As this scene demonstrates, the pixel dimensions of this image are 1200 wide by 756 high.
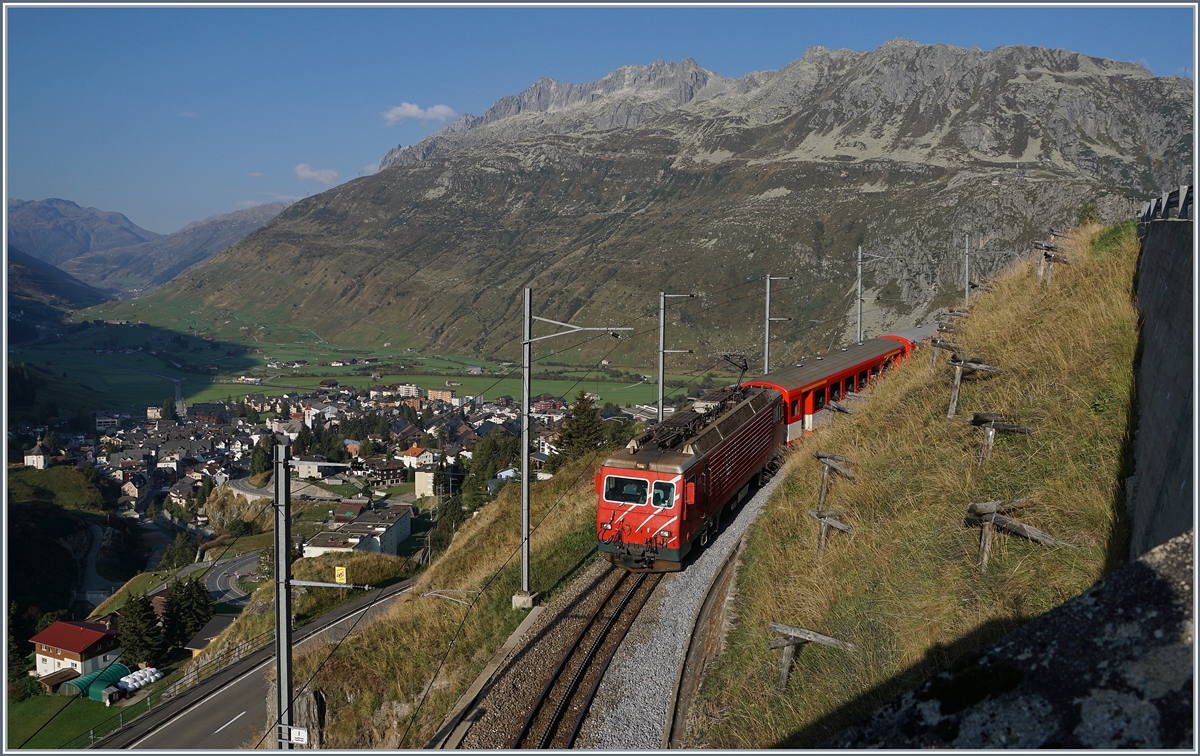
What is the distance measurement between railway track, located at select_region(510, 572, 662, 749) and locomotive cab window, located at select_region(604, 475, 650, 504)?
69.9 inches

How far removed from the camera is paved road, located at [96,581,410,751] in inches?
960

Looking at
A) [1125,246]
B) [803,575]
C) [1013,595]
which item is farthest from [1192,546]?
[1125,246]

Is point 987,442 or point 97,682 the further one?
point 97,682

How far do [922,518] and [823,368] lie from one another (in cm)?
1618

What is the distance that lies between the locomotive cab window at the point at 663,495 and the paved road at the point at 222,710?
11084 millimetres

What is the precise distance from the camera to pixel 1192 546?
10.2 feet

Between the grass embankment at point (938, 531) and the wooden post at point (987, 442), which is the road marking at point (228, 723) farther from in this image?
the wooden post at point (987, 442)

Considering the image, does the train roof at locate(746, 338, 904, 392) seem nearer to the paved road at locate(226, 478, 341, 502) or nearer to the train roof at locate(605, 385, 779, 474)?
→ the train roof at locate(605, 385, 779, 474)

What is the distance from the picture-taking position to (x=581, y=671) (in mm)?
12914

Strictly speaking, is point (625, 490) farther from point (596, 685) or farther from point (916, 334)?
point (916, 334)

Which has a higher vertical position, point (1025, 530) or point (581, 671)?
point (1025, 530)

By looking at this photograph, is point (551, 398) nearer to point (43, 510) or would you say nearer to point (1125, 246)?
point (43, 510)

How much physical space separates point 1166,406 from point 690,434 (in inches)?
452

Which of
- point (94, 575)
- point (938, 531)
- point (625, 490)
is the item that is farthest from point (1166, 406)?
point (94, 575)
